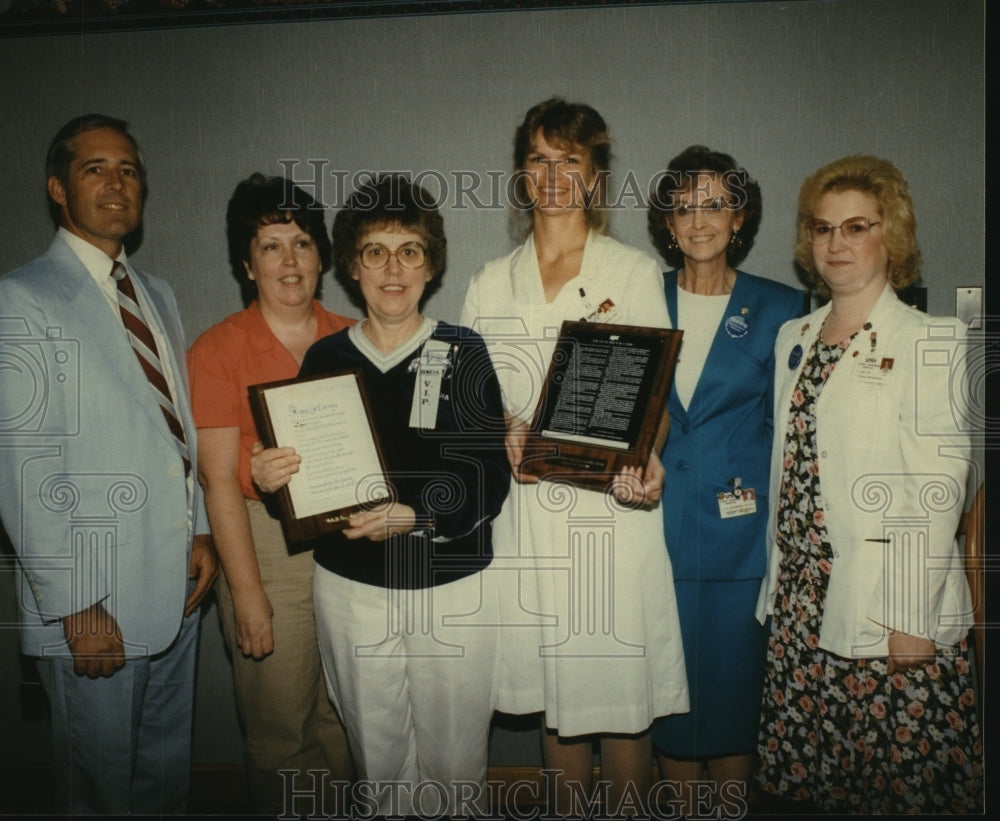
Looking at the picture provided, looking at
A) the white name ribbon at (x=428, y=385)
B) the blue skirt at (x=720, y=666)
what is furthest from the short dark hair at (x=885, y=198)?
the white name ribbon at (x=428, y=385)

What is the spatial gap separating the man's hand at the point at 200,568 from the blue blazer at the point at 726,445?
137 centimetres

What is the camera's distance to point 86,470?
214 cm

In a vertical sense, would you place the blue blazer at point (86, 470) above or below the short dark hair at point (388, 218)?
below

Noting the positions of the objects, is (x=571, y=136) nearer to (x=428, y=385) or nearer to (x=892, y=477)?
(x=428, y=385)

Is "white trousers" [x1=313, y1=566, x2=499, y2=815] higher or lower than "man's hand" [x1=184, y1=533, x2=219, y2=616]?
lower

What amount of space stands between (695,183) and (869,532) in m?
1.10

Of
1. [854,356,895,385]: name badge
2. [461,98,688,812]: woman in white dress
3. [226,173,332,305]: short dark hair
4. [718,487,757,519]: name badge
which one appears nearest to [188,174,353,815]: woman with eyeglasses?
[226,173,332,305]: short dark hair

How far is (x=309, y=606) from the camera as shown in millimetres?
2188

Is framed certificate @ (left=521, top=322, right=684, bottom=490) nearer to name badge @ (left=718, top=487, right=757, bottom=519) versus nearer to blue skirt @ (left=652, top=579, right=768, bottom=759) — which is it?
name badge @ (left=718, top=487, right=757, bottom=519)

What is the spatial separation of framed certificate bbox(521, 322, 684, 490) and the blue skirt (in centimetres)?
48

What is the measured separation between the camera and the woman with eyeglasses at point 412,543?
2.00 m

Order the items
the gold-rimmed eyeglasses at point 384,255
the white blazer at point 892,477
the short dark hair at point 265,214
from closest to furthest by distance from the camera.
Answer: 1. the white blazer at point 892,477
2. the gold-rimmed eyeglasses at point 384,255
3. the short dark hair at point 265,214

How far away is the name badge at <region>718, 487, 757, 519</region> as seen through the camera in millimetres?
2096

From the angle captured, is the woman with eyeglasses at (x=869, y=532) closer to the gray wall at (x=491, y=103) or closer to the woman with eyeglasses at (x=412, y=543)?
the gray wall at (x=491, y=103)
